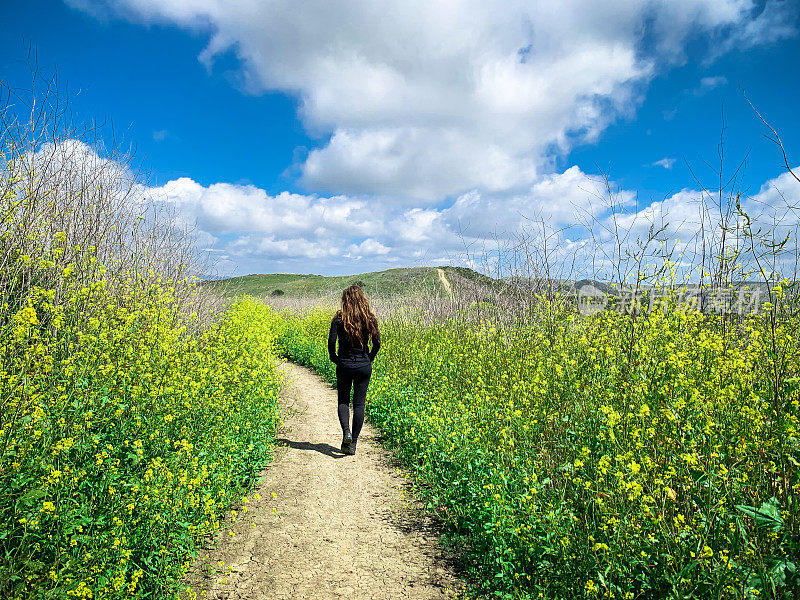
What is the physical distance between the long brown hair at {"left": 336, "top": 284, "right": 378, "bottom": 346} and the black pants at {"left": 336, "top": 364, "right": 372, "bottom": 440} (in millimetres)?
402

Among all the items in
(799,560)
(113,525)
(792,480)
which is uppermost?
(792,480)

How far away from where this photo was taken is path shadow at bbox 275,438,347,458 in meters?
6.30

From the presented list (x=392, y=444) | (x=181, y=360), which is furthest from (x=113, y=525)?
(x=392, y=444)

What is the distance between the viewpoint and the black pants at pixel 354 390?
20.6 ft

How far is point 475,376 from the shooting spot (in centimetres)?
685

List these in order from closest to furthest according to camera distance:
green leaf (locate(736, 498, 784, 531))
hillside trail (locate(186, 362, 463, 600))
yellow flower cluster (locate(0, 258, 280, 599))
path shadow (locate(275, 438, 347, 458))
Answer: green leaf (locate(736, 498, 784, 531))
yellow flower cluster (locate(0, 258, 280, 599))
hillside trail (locate(186, 362, 463, 600))
path shadow (locate(275, 438, 347, 458))

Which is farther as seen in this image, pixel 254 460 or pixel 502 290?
pixel 502 290

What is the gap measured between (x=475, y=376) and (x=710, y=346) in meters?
3.26

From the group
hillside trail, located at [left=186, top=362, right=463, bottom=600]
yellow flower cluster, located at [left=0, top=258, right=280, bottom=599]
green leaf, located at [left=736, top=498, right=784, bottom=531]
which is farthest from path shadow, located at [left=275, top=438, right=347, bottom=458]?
green leaf, located at [left=736, top=498, right=784, bottom=531]

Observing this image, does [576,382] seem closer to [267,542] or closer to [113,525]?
[267,542]

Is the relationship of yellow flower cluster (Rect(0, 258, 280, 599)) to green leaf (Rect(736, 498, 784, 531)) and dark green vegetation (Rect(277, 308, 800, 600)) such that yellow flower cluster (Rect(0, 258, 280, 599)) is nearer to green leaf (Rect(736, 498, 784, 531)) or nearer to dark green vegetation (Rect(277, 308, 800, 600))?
dark green vegetation (Rect(277, 308, 800, 600))

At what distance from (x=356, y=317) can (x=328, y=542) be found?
2.86 metres

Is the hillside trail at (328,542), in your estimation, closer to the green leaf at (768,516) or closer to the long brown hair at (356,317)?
the long brown hair at (356,317)

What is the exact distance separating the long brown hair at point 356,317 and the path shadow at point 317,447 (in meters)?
1.54
